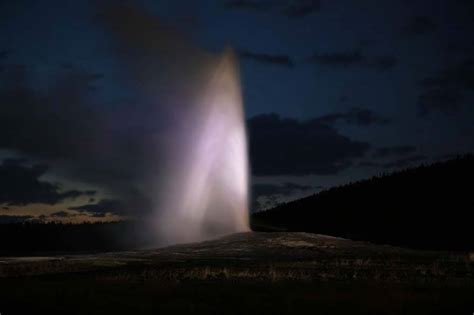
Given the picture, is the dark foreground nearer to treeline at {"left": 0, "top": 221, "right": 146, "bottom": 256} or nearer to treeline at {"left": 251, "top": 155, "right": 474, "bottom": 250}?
treeline at {"left": 251, "top": 155, "right": 474, "bottom": 250}

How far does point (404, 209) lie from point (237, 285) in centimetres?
10257

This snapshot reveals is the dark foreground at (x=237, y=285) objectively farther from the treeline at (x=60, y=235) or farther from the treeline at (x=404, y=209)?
the treeline at (x=60, y=235)

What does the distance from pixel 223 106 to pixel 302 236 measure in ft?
80.3

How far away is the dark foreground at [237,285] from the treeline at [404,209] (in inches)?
2042

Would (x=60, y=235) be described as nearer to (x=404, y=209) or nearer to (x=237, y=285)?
(x=404, y=209)

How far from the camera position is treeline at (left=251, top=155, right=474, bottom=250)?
348 ft

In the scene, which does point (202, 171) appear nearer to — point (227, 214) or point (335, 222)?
point (227, 214)

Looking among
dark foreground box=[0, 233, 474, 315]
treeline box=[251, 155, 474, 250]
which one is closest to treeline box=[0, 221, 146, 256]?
treeline box=[251, 155, 474, 250]

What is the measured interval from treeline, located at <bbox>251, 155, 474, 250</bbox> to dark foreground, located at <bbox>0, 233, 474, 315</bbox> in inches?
2042

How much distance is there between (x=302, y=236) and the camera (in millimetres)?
59781

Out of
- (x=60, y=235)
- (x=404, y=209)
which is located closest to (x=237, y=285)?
(x=404, y=209)

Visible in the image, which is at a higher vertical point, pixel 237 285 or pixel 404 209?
pixel 404 209

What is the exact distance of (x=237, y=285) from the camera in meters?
28.3

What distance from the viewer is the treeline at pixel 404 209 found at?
106062mm
